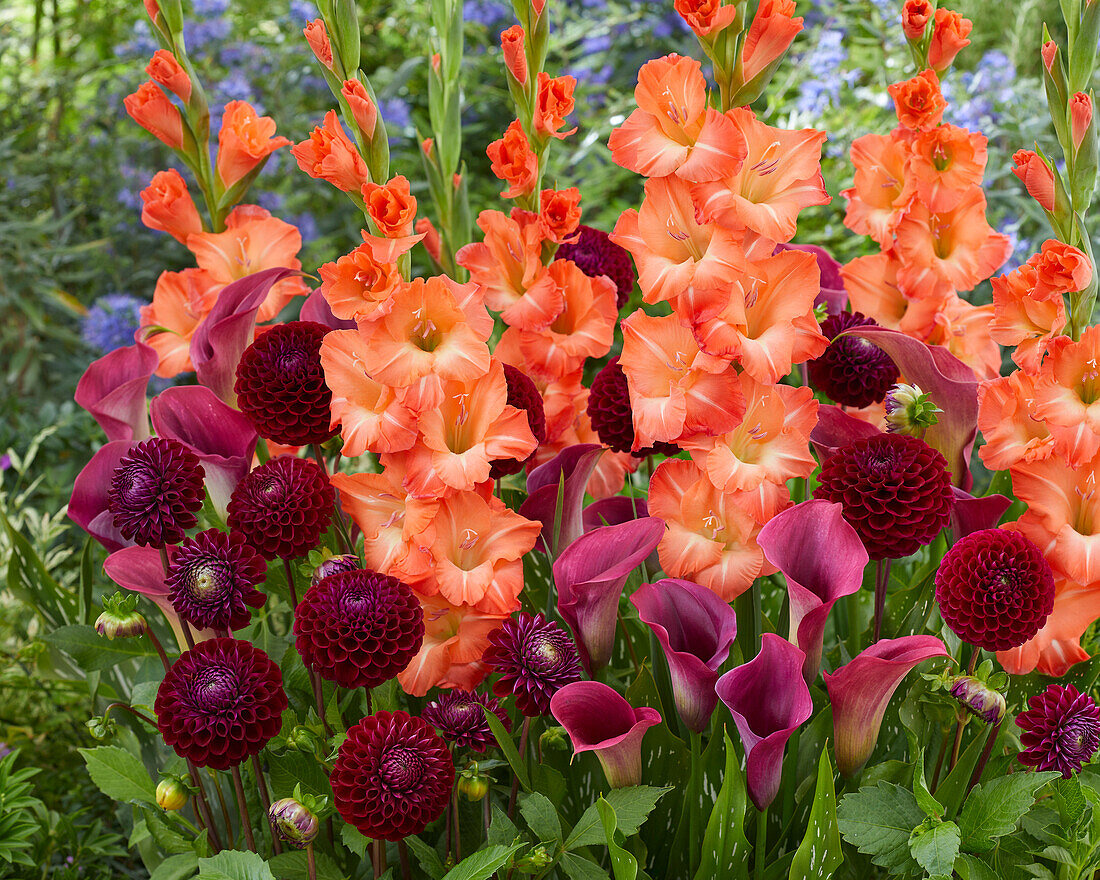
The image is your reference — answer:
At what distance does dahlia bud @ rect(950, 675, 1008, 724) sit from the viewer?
23.8 inches

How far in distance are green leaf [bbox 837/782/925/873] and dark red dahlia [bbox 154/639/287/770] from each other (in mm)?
375

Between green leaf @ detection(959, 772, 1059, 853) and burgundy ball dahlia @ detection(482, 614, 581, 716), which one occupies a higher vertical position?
burgundy ball dahlia @ detection(482, 614, 581, 716)

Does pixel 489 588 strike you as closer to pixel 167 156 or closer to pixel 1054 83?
pixel 1054 83

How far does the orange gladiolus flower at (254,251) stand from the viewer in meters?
0.87

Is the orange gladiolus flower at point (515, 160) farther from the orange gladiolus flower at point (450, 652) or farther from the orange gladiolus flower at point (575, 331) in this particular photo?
the orange gladiolus flower at point (450, 652)

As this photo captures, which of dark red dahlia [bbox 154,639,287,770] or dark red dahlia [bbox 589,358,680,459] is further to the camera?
dark red dahlia [bbox 589,358,680,459]

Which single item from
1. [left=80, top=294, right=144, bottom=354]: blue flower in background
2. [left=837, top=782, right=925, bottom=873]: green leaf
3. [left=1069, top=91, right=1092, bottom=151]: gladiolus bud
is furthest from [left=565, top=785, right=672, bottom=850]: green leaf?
[left=80, top=294, right=144, bottom=354]: blue flower in background

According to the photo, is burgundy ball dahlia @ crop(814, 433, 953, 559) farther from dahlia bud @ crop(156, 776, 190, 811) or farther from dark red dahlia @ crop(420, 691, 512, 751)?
dahlia bud @ crop(156, 776, 190, 811)

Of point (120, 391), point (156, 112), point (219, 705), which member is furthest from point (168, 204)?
point (219, 705)

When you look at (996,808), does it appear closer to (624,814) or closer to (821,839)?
(821,839)

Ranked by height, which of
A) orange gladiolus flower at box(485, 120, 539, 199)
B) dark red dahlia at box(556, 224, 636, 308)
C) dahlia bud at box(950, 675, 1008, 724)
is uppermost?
orange gladiolus flower at box(485, 120, 539, 199)

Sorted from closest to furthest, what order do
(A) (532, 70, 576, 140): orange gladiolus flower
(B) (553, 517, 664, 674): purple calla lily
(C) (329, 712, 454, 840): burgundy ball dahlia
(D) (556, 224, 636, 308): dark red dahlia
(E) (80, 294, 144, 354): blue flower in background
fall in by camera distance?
(C) (329, 712, 454, 840): burgundy ball dahlia < (B) (553, 517, 664, 674): purple calla lily < (A) (532, 70, 576, 140): orange gladiolus flower < (D) (556, 224, 636, 308): dark red dahlia < (E) (80, 294, 144, 354): blue flower in background

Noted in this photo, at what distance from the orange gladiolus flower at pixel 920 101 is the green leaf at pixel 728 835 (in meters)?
0.54

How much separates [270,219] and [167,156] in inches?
56.6
